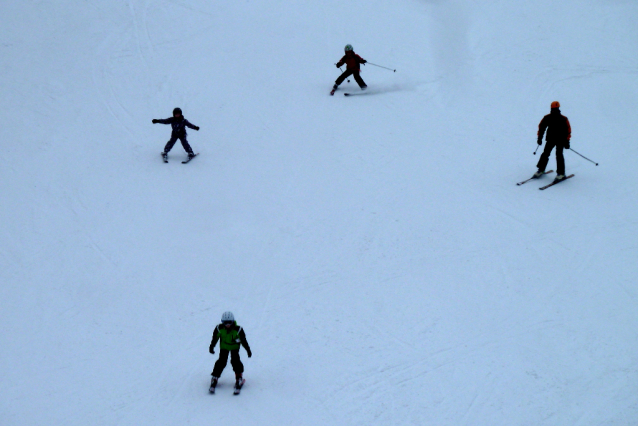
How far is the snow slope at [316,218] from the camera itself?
870 centimetres

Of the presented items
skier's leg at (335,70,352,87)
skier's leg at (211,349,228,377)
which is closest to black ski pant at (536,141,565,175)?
skier's leg at (335,70,352,87)

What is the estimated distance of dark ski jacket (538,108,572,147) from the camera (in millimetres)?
13031

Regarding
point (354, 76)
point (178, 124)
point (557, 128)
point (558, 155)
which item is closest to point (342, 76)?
point (354, 76)

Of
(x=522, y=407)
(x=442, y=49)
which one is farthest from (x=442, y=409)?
(x=442, y=49)

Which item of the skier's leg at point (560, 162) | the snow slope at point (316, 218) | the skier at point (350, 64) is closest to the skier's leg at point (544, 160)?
the skier's leg at point (560, 162)

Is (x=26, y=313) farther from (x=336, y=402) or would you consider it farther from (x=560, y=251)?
(x=560, y=251)

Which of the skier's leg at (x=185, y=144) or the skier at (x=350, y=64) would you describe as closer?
the skier's leg at (x=185, y=144)

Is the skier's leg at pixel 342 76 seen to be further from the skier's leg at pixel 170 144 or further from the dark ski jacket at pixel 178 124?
the skier's leg at pixel 170 144

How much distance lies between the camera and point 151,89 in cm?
1742

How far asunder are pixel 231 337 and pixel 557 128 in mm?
8263

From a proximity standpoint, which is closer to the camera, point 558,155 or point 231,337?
point 231,337

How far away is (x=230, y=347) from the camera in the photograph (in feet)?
28.0

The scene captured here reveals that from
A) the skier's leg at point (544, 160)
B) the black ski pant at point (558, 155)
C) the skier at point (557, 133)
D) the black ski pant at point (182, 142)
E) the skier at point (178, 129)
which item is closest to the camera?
the skier at point (557, 133)

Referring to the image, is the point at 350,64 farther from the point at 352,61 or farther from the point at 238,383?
the point at 238,383
